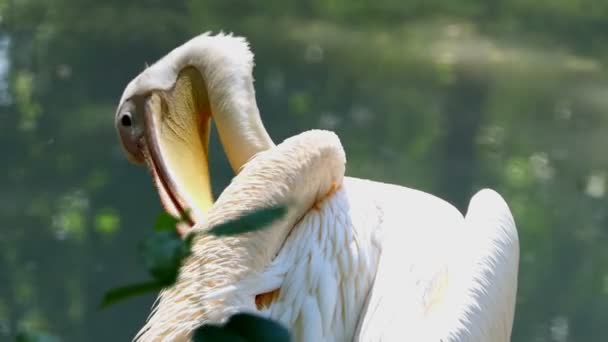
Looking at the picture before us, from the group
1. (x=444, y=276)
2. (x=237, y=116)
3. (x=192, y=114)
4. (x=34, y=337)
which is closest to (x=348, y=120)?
(x=192, y=114)

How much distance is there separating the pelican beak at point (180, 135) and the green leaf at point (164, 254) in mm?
2406

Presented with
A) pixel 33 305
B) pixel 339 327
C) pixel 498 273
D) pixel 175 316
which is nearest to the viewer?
pixel 175 316

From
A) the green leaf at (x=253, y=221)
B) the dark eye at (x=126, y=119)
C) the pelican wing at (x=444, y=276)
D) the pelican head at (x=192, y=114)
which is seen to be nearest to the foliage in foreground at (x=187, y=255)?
the green leaf at (x=253, y=221)

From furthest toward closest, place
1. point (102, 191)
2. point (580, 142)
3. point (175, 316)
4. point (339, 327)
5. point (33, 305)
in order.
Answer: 1. point (580, 142)
2. point (102, 191)
3. point (33, 305)
4. point (339, 327)
5. point (175, 316)

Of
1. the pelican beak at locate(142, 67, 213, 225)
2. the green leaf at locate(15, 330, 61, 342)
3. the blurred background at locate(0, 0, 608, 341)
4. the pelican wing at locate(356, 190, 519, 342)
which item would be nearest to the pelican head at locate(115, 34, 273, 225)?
the pelican beak at locate(142, 67, 213, 225)

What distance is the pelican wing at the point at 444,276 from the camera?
2.39 meters

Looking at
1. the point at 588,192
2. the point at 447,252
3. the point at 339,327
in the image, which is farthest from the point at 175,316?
the point at 588,192

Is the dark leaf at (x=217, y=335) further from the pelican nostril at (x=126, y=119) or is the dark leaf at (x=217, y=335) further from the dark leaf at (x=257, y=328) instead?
the pelican nostril at (x=126, y=119)

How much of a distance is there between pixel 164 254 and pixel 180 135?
2614 mm

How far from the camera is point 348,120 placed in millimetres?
7676

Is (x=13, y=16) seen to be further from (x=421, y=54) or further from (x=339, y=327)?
(x=339, y=327)

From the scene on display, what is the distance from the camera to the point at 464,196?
6.71 m

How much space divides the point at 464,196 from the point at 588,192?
0.83 m

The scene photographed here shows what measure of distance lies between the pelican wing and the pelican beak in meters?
0.77
